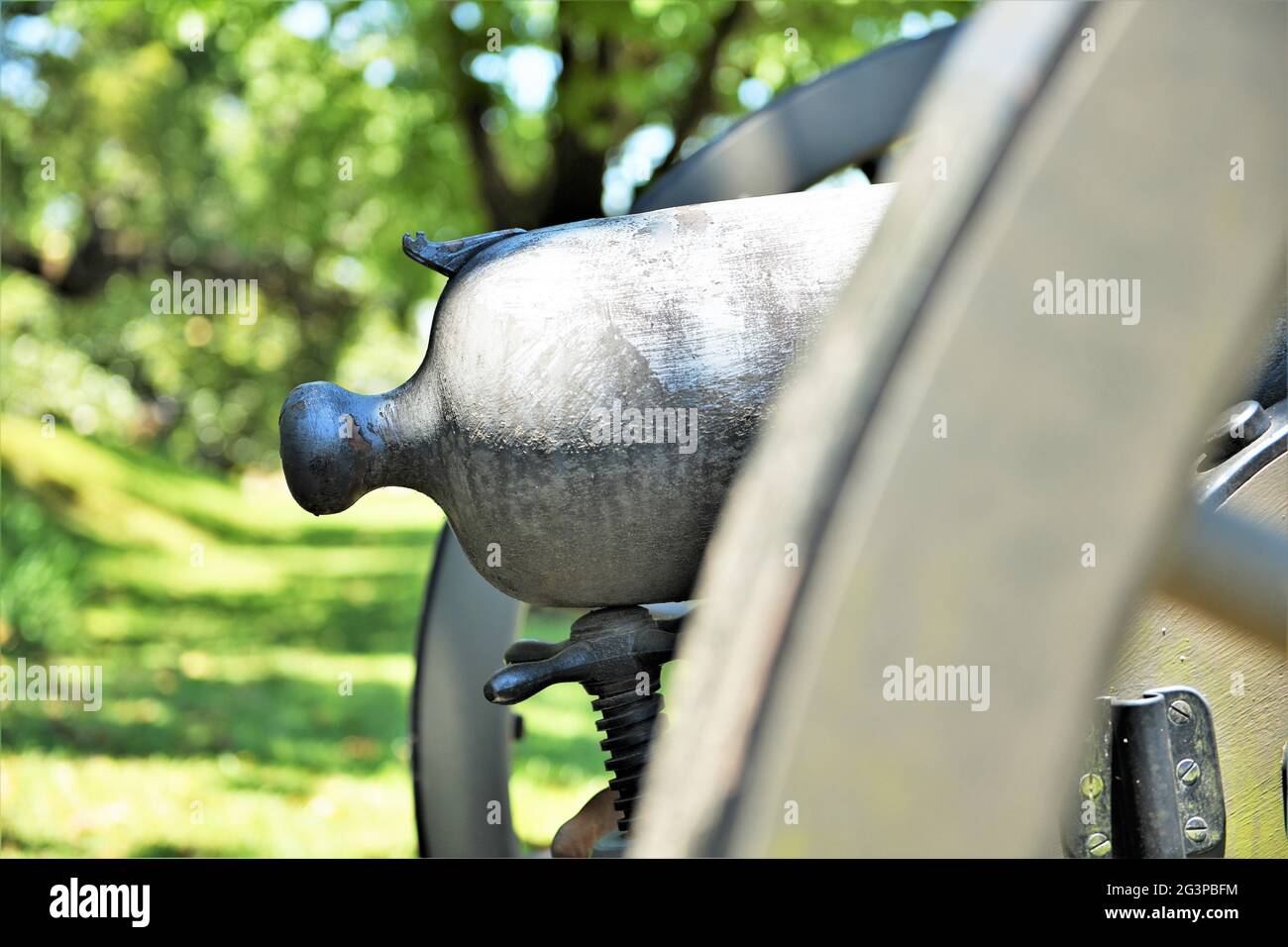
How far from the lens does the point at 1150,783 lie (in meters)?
1.38

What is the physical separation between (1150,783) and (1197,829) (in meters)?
0.10

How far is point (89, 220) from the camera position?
16.2 metres

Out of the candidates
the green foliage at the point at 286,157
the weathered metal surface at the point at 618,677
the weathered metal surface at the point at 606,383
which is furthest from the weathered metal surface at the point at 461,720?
the green foliage at the point at 286,157

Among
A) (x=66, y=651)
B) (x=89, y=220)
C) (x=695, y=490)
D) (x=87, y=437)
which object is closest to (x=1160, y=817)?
(x=695, y=490)

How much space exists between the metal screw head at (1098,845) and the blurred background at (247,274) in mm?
3035

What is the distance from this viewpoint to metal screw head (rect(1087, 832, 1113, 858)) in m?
1.44

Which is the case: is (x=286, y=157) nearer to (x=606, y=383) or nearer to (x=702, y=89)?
(x=702, y=89)

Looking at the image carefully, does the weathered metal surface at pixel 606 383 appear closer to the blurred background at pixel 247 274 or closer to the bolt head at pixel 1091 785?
the bolt head at pixel 1091 785

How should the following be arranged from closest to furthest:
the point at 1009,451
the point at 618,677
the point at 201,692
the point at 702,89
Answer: the point at 1009,451, the point at 618,677, the point at 201,692, the point at 702,89

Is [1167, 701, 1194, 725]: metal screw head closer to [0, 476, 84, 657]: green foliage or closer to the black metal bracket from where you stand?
the black metal bracket

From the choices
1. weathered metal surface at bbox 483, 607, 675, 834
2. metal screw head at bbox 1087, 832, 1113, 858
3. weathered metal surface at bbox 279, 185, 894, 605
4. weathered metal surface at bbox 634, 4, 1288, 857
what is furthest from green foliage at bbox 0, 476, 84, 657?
weathered metal surface at bbox 634, 4, 1288, 857

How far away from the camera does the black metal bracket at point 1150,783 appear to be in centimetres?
138

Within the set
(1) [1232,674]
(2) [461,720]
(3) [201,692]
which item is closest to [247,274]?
(3) [201,692]
